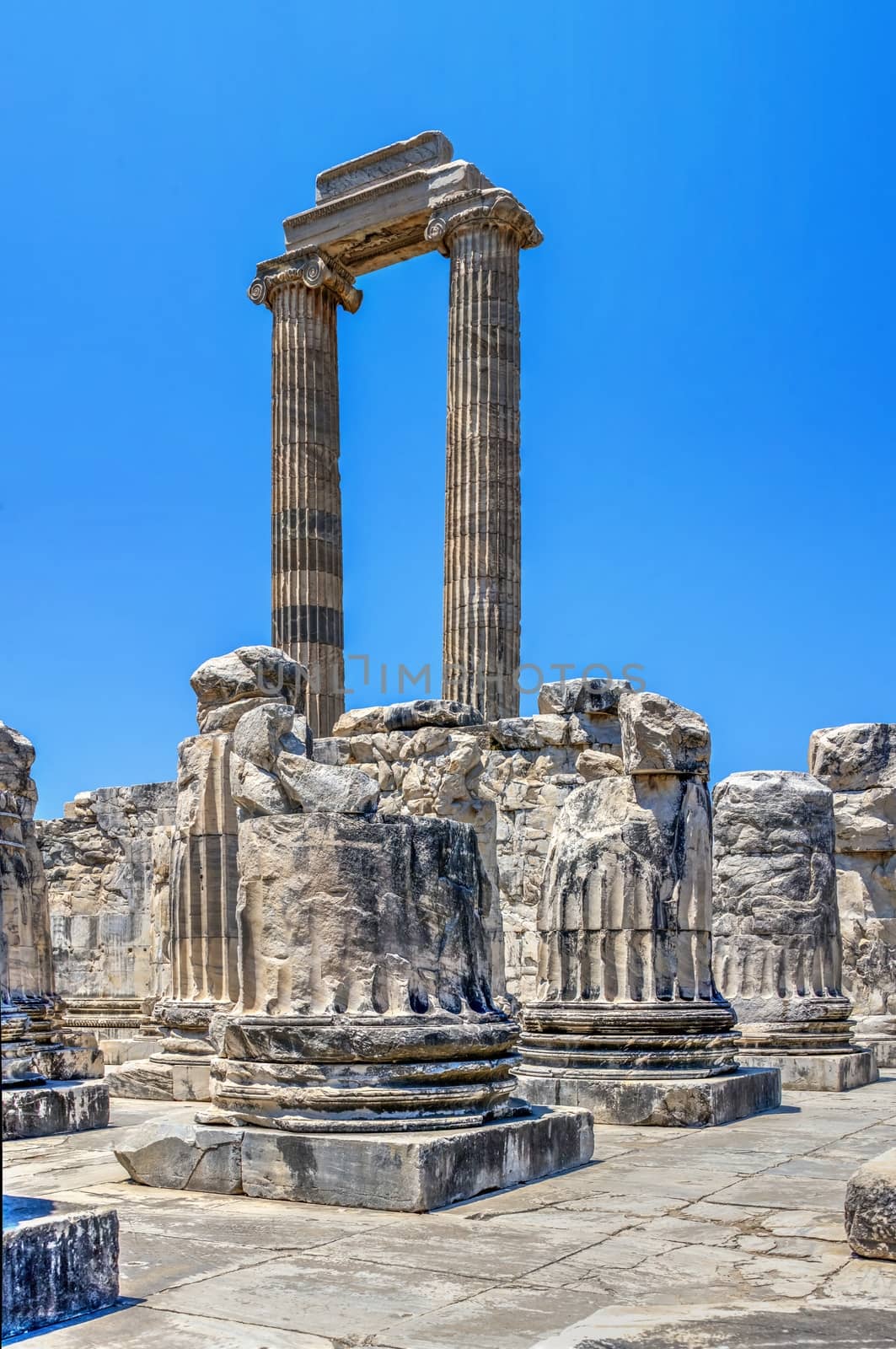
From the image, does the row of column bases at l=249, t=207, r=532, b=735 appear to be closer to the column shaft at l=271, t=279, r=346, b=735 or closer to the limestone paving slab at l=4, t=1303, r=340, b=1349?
the column shaft at l=271, t=279, r=346, b=735

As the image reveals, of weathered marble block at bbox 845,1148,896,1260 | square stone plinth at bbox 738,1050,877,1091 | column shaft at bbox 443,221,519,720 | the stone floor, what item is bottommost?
square stone plinth at bbox 738,1050,877,1091

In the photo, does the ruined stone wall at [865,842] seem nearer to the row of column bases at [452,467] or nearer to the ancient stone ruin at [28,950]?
the ancient stone ruin at [28,950]

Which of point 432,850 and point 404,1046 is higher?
point 432,850

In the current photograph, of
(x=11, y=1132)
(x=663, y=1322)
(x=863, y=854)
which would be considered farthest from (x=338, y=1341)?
(x=863, y=854)

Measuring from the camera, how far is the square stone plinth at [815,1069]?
9023 millimetres

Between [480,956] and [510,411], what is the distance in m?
13.8

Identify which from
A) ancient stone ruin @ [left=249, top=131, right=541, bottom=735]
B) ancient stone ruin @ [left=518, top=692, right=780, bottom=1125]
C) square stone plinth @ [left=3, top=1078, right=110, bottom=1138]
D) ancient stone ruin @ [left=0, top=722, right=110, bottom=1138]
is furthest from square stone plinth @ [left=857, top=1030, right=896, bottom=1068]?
ancient stone ruin @ [left=249, top=131, right=541, bottom=735]

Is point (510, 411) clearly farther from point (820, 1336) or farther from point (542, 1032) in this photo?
point (820, 1336)

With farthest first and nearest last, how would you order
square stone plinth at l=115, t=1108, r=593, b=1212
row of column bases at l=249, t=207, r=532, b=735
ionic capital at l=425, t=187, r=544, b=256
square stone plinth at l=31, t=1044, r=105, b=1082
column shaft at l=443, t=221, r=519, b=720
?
1. ionic capital at l=425, t=187, r=544, b=256
2. row of column bases at l=249, t=207, r=532, b=735
3. column shaft at l=443, t=221, r=519, b=720
4. square stone plinth at l=31, t=1044, r=105, b=1082
5. square stone plinth at l=115, t=1108, r=593, b=1212

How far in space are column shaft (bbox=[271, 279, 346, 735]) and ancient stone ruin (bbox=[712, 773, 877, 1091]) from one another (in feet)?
33.6

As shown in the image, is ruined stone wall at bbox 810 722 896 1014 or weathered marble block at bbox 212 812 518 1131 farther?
ruined stone wall at bbox 810 722 896 1014

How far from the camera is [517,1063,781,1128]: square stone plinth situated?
708 cm

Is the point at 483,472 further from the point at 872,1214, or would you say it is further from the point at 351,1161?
the point at 872,1214

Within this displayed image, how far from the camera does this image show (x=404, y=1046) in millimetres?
5191
